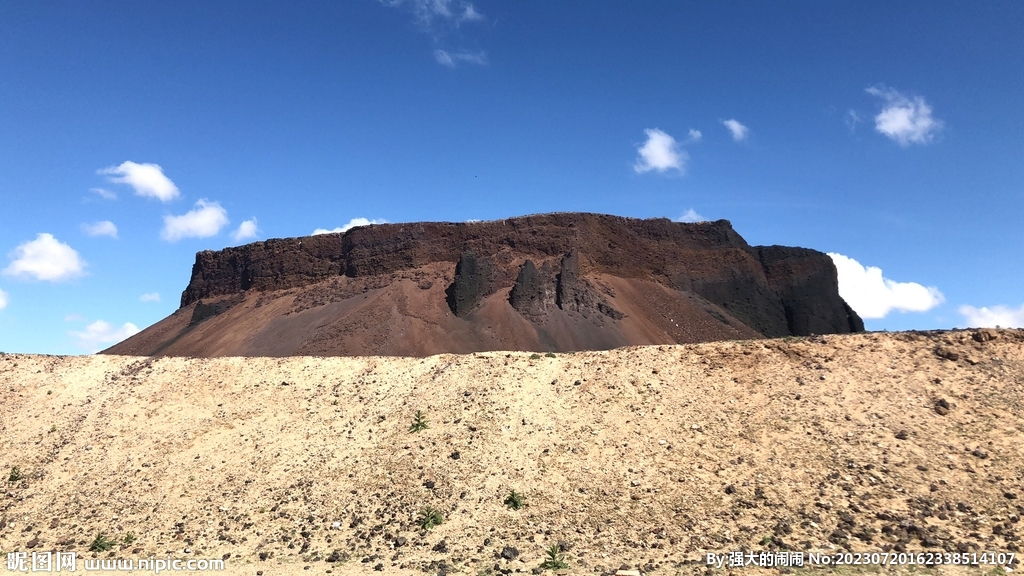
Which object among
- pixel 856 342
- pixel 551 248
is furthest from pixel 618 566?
pixel 551 248

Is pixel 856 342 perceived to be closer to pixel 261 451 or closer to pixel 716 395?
pixel 716 395

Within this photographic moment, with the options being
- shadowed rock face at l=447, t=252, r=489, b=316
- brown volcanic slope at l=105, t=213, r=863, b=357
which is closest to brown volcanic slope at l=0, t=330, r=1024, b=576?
brown volcanic slope at l=105, t=213, r=863, b=357

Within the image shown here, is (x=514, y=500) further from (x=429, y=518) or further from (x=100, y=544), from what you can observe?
(x=100, y=544)

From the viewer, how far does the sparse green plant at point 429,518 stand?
12.7 m

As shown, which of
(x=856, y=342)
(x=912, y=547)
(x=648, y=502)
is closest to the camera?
(x=912, y=547)

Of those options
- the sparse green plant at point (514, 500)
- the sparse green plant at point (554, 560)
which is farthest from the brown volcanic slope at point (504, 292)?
the sparse green plant at point (554, 560)

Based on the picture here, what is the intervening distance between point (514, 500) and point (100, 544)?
8.53 m

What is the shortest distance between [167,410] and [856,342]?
18765mm

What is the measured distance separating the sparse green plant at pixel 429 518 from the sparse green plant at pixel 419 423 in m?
2.92

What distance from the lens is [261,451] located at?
51.9 feet

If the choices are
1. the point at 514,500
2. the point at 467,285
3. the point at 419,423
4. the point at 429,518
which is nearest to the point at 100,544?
the point at 429,518

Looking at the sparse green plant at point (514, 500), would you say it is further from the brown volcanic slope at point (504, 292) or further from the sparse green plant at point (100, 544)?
the brown volcanic slope at point (504, 292)

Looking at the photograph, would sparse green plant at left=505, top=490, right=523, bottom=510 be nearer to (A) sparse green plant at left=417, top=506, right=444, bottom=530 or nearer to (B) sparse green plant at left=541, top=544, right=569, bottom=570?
(A) sparse green plant at left=417, top=506, right=444, bottom=530

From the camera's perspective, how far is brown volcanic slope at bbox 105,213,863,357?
40594mm
